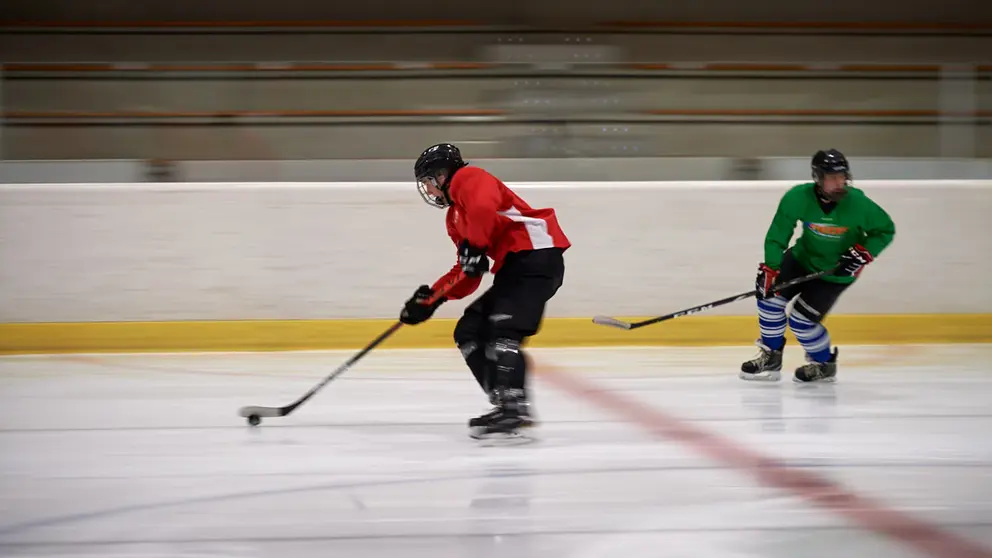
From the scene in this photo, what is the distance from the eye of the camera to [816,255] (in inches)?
171

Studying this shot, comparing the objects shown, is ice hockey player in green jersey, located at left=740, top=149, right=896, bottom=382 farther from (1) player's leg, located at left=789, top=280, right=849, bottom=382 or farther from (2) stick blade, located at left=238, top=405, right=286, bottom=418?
(2) stick blade, located at left=238, top=405, right=286, bottom=418

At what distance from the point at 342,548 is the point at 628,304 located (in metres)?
3.64

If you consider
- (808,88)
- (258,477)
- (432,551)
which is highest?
(808,88)

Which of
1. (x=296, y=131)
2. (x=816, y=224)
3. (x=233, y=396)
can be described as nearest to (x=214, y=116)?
(x=296, y=131)

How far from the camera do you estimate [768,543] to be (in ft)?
7.20

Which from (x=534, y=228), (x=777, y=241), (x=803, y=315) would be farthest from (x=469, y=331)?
(x=803, y=315)

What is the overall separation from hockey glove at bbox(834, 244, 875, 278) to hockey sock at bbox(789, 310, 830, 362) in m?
0.27

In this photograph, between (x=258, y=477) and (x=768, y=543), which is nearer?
(x=768, y=543)

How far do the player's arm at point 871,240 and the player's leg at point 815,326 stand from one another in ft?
0.51

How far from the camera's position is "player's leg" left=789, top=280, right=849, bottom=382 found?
4320 mm

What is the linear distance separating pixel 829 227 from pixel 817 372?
0.68 meters

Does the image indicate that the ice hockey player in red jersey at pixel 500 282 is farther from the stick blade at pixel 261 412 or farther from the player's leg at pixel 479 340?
the stick blade at pixel 261 412

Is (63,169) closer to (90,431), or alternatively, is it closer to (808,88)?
(90,431)

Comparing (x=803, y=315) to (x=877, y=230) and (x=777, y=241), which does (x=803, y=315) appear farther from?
(x=877, y=230)
